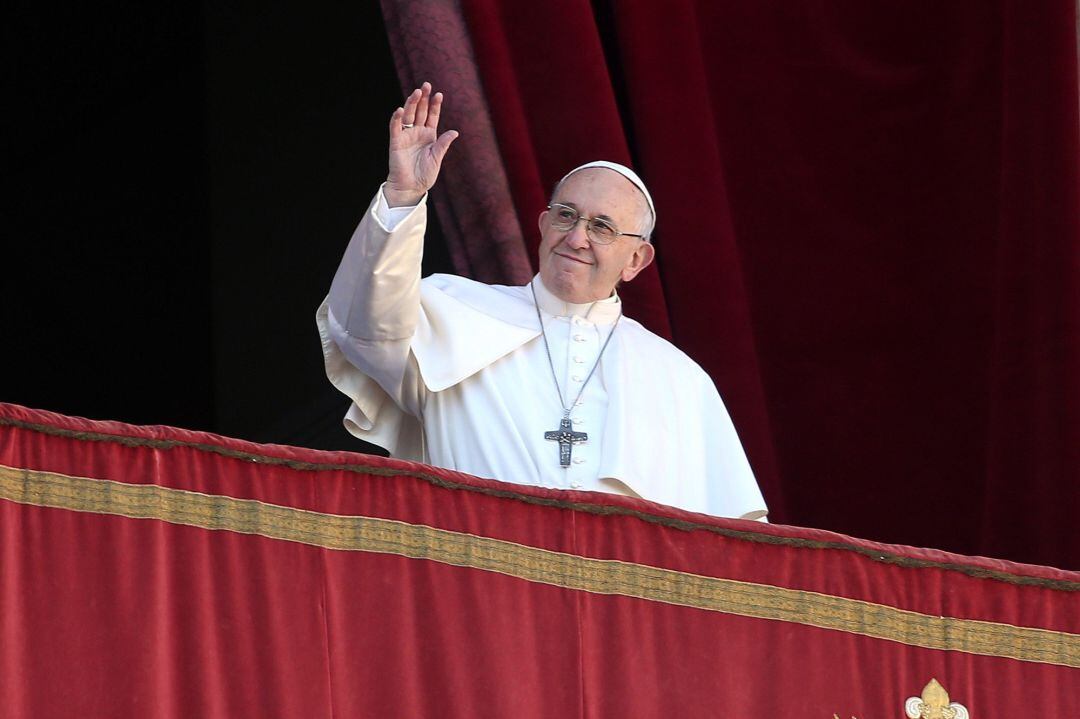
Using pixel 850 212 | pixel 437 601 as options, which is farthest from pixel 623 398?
pixel 850 212

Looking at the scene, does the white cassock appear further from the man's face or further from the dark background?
the dark background

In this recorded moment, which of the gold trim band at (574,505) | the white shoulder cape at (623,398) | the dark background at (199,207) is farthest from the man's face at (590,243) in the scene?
the dark background at (199,207)

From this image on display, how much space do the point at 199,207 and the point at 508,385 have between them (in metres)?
2.26

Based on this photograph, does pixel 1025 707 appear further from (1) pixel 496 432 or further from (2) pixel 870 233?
(2) pixel 870 233

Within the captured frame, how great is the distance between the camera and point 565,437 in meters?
3.89

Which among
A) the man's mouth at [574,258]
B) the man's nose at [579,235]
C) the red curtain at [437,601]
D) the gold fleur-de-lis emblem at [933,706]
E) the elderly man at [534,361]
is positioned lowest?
the gold fleur-de-lis emblem at [933,706]

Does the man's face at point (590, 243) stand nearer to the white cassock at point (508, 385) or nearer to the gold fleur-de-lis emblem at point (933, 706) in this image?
the white cassock at point (508, 385)

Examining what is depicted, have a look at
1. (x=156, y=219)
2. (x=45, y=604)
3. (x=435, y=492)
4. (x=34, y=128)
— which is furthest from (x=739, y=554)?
(x=34, y=128)

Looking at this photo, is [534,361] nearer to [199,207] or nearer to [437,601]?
[437,601]

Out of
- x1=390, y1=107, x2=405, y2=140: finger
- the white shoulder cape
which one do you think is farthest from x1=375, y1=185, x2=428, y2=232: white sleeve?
the white shoulder cape

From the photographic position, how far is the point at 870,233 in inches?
211

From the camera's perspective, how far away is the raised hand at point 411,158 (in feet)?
11.9

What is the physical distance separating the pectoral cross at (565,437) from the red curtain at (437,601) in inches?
19.9

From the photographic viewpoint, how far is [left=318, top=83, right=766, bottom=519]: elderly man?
3.68m
